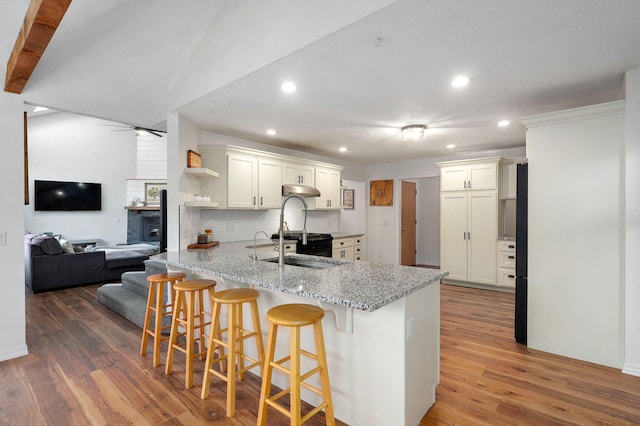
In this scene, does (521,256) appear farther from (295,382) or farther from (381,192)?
(381,192)

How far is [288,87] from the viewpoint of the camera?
2729 mm

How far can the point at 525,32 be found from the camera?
1.89 meters

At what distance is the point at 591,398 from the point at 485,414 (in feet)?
2.77

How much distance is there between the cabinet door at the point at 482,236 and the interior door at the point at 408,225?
181 centimetres

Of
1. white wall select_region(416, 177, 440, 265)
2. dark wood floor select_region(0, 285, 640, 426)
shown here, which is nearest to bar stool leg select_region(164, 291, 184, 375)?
dark wood floor select_region(0, 285, 640, 426)

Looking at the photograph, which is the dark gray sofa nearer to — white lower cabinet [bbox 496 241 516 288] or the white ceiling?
the white ceiling

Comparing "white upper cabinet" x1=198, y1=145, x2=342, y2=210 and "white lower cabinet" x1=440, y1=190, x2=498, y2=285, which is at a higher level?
"white upper cabinet" x1=198, y1=145, x2=342, y2=210

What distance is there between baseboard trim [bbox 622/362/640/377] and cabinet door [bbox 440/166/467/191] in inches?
127

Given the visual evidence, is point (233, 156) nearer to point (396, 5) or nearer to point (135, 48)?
point (135, 48)

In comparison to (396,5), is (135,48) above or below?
above

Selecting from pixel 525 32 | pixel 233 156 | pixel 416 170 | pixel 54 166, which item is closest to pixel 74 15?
pixel 233 156

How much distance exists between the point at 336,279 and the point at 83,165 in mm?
9100

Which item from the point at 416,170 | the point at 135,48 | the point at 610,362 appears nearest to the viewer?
the point at 610,362

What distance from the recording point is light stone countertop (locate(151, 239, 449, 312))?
5.19 ft
